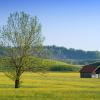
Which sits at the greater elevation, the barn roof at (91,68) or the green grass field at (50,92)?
the barn roof at (91,68)

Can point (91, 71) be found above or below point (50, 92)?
above

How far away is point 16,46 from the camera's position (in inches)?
2331

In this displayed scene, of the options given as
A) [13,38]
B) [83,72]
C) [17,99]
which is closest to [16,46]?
[13,38]

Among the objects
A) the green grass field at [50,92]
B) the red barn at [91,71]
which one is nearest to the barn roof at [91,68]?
the red barn at [91,71]

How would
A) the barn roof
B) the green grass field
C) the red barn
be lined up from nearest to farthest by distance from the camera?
1. the green grass field
2. the red barn
3. the barn roof

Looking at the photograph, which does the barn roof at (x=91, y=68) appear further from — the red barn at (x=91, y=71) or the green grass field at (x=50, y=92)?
the green grass field at (x=50, y=92)

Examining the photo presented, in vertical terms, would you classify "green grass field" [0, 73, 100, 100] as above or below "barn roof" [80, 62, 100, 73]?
below

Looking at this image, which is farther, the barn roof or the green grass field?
the barn roof

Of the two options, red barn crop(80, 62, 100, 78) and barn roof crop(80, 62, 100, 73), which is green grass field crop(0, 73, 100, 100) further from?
barn roof crop(80, 62, 100, 73)

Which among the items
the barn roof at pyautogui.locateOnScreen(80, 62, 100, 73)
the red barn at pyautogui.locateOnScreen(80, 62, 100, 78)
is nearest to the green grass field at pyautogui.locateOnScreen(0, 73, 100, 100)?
the red barn at pyautogui.locateOnScreen(80, 62, 100, 78)

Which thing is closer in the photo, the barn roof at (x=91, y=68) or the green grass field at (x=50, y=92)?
the green grass field at (x=50, y=92)

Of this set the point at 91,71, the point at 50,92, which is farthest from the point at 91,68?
the point at 50,92

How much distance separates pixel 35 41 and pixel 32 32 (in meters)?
1.49

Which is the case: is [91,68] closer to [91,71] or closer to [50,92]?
[91,71]
